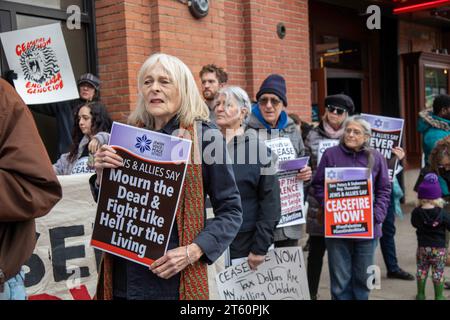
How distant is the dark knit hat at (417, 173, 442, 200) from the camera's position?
4797 mm

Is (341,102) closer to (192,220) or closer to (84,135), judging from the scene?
(84,135)

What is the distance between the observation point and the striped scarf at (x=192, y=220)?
7.50 feet

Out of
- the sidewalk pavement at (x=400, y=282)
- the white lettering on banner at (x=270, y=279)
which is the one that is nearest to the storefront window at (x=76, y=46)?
the white lettering on banner at (x=270, y=279)

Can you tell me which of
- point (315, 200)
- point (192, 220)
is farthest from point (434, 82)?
point (192, 220)

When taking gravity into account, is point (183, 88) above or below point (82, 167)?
above

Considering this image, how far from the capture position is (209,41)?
5.99 metres

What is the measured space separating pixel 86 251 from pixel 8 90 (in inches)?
81.1

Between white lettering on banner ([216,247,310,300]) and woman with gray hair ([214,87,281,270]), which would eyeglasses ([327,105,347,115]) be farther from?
white lettering on banner ([216,247,310,300])

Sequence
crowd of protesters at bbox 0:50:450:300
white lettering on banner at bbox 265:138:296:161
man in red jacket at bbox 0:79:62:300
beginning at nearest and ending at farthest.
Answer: man in red jacket at bbox 0:79:62:300, crowd of protesters at bbox 0:50:450:300, white lettering on banner at bbox 265:138:296:161

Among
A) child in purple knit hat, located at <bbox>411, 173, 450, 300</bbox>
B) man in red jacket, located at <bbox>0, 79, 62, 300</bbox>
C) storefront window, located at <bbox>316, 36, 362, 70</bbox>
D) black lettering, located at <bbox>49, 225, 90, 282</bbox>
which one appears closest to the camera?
man in red jacket, located at <bbox>0, 79, 62, 300</bbox>

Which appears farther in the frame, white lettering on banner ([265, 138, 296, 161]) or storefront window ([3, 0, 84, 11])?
storefront window ([3, 0, 84, 11])

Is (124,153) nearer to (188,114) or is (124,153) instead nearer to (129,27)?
(188,114)

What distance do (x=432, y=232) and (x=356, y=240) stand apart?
101cm

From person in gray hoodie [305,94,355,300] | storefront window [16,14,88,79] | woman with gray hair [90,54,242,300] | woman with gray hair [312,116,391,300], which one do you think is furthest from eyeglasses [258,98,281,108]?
storefront window [16,14,88,79]
